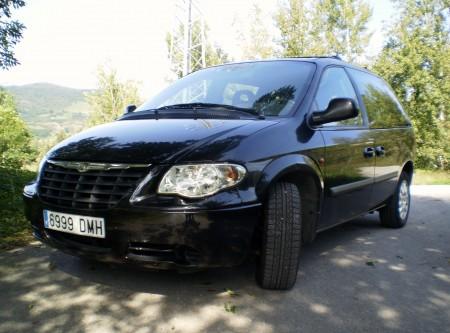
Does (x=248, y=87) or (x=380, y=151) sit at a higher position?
(x=248, y=87)

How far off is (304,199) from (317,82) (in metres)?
0.99

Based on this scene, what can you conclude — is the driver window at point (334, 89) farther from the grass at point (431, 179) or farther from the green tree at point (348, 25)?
the green tree at point (348, 25)

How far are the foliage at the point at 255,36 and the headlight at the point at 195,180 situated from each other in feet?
85.0

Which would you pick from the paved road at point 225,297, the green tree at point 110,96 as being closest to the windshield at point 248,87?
the paved road at point 225,297

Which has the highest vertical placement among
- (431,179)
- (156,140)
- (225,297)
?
(156,140)

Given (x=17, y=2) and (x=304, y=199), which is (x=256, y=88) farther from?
(x=17, y=2)

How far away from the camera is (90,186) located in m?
2.72

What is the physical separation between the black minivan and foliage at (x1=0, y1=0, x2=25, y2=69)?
312cm

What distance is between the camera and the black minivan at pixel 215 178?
2.58m

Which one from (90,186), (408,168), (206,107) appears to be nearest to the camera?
(90,186)

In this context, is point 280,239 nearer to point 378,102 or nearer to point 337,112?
point 337,112

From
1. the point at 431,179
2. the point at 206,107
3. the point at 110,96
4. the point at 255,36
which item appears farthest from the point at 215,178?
the point at 110,96

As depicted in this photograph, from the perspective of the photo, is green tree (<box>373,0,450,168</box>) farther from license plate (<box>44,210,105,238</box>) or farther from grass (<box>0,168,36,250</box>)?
license plate (<box>44,210,105,238</box>)

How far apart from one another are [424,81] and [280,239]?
25602 mm
